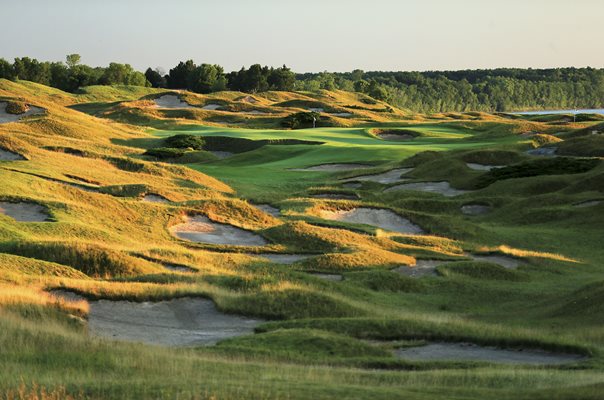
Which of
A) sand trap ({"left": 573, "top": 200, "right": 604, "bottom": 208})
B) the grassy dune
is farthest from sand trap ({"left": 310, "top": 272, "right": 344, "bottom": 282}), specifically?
sand trap ({"left": 573, "top": 200, "right": 604, "bottom": 208})

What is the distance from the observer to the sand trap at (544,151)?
7481 centimetres

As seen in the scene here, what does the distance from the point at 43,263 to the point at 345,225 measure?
19462 mm

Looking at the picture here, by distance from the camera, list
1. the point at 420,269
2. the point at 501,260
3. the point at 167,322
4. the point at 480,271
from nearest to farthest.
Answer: the point at 167,322 < the point at 480,271 < the point at 420,269 < the point at 501,260

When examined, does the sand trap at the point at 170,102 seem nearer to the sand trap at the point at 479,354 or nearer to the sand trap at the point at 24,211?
the sand trap at the point at 24,211

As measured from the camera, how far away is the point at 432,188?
65.2 meters

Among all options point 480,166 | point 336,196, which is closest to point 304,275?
point 336,196

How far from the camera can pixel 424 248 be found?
40.7 meters

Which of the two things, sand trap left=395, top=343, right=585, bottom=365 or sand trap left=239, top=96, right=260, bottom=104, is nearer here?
sand trap left=395, top=343, right=585, bottom=365

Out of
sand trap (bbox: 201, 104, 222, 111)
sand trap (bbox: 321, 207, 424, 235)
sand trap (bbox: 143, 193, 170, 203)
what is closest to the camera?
sand trap (bbox: 143, 193, 170, 203)

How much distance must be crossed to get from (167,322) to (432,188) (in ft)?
142

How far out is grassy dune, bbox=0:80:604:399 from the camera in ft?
49.3

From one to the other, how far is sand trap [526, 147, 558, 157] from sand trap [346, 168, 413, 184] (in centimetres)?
1213

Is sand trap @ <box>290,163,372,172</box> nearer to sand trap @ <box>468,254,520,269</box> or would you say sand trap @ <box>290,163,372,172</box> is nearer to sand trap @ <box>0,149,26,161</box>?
sand trap @ <box>0,149,26,161</box>

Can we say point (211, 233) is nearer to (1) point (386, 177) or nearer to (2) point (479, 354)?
(2) point (479, 354)
